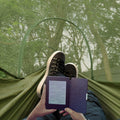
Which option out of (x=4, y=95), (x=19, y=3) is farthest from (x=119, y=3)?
(x=4, y=95)

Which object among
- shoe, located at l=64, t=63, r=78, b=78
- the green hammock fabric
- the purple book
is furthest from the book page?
shoe, located at l=64, t=63, r=78, b=78

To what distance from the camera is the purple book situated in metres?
0.60

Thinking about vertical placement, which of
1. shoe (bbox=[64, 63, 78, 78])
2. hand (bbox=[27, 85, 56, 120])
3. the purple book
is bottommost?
hand (bbox=[27, 85, 56, 120])

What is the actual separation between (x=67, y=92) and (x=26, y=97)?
13.6 inches

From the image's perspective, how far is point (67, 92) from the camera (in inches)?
23.9

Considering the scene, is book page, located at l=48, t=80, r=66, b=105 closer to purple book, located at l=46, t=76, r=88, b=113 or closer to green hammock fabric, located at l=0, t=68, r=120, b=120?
purple book, located at l=46, t=76, r=88, b=113

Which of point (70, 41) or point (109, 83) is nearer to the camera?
point (109, 83)

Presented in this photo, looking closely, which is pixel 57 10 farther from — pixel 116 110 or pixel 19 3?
pixel 116 110

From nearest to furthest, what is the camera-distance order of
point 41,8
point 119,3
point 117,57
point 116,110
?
1. point 116,110
2. point 117,57
3. point 119,3
4. point 41,8

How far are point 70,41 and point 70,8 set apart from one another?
64 cm

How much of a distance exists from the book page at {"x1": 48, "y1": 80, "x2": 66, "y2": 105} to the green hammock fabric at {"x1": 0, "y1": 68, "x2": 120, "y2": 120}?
22 cm

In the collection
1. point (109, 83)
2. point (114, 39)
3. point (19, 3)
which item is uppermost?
point (19, 3)

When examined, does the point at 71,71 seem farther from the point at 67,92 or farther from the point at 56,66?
the point at 67,92

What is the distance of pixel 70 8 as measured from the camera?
10.0ft
